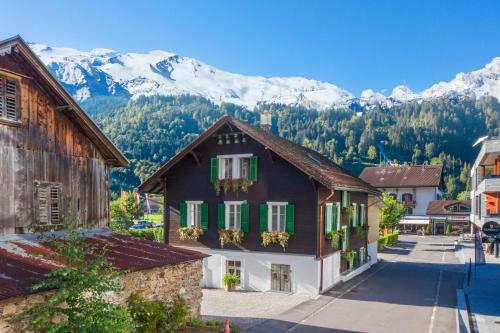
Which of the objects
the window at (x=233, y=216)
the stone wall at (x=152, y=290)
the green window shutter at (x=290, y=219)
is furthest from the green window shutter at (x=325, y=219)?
the stone wall at (x=152, y=290)

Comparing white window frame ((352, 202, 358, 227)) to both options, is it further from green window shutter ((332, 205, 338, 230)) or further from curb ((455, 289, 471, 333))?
curb ((455, 289, 471, 333))

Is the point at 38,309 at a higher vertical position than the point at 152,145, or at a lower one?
lower

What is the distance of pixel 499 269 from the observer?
32312 millimetres

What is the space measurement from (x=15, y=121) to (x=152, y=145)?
13443 cm

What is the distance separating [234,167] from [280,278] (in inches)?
257

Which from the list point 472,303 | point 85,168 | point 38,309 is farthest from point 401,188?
point 38,309

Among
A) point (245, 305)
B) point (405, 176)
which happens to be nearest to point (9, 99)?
point (245, 305)

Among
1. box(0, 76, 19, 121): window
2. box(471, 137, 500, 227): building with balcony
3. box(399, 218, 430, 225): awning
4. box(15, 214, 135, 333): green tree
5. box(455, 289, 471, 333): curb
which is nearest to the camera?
box(15, 214, 135, 333): green tree

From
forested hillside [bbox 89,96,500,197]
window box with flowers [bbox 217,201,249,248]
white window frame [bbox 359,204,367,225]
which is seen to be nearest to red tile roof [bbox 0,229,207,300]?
window box with flowers [bbox 217,201,249,248]

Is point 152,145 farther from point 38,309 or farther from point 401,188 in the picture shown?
point 38,309

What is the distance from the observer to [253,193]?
2455 cm

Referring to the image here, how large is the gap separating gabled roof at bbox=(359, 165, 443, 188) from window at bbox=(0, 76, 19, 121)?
234ft

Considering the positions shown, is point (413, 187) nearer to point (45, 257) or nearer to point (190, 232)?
point (190, 232)

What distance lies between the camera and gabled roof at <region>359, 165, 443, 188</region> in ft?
252
